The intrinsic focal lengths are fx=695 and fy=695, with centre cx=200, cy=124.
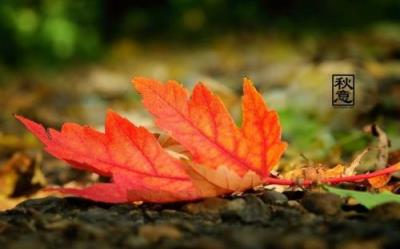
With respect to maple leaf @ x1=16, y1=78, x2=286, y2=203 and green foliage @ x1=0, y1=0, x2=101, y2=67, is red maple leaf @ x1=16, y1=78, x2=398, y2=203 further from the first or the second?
green foliage @ x1=0, y1=0, x2=101, y2=67

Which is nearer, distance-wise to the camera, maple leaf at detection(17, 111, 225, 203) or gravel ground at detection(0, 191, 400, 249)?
gravel ground at detection(0, 191, 400, 249)

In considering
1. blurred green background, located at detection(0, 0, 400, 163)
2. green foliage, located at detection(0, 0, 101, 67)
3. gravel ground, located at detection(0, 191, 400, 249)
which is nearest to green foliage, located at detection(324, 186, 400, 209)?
gravel ground, located at detection(0, 191, 400, 249)

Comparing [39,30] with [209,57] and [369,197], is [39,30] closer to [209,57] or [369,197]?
[209,57]

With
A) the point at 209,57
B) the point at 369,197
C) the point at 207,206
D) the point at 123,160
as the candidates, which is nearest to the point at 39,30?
the point at 209,57

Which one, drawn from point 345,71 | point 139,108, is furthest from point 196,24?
point 345,71

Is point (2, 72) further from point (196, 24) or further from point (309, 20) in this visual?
point (309, 20)

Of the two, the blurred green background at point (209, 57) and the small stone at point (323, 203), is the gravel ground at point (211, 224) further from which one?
the blurred green background at point (209, 57)
